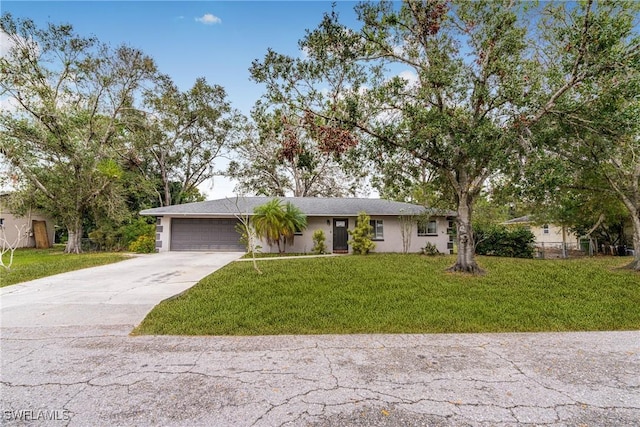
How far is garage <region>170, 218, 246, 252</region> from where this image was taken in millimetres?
16953

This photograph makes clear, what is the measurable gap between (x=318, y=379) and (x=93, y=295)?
19.6 feet

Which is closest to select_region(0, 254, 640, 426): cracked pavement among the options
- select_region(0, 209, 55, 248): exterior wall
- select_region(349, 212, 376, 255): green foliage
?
select_region(349, 212, 376, 255): green foliage

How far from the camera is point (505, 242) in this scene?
52.8ft

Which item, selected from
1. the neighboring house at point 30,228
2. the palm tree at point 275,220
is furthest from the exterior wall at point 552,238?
the neighboring house at point 30,228

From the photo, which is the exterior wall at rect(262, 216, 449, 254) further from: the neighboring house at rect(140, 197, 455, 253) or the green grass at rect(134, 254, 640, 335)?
the green grass at rect(134, 254, 640, 335)

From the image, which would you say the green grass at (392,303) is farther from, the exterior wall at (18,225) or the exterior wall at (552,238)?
the exterior wall at (18,225)

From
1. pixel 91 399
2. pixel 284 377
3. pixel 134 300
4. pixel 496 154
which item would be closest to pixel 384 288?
pixel 496 154

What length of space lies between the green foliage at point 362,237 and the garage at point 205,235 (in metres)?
6.09

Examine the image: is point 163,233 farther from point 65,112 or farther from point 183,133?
point 183,133

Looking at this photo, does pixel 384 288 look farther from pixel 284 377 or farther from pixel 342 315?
pixel 284 377

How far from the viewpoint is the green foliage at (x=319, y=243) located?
50.8ft

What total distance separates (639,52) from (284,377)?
9.31m

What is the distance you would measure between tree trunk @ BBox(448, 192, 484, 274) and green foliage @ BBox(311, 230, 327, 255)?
6991mm

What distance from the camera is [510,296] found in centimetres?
684
